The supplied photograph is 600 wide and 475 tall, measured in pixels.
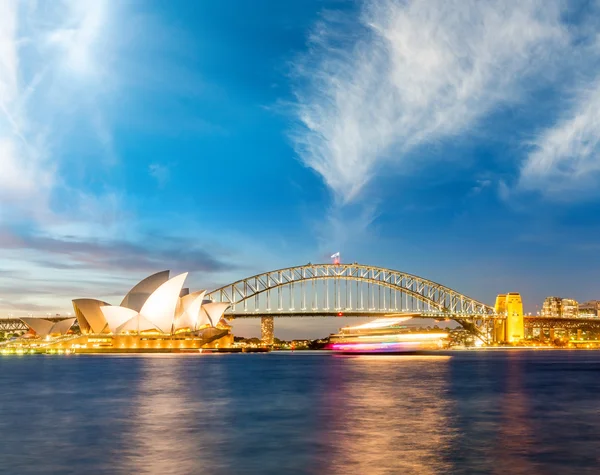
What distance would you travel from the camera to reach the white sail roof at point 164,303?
123 m

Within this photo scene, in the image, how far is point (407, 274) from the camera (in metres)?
178

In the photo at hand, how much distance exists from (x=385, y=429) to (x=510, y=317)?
6116 inches

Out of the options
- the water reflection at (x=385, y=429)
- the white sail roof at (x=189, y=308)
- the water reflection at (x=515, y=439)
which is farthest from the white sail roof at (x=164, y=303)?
the water reflection at (x=515, y=439)

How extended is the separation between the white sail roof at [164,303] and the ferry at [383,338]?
30.2 metres

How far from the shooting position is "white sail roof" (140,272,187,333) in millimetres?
123312

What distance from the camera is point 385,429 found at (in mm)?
28312

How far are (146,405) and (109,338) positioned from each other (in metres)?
105

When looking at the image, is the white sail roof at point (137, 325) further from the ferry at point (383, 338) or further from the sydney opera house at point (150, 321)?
the ferry at point (383, 338)

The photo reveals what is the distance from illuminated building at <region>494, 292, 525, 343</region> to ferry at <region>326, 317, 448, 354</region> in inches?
2479

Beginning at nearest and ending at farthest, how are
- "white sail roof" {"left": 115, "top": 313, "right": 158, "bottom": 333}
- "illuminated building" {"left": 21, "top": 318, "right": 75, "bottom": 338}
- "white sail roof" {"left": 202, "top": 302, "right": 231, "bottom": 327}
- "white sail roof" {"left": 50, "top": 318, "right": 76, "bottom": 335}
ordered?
"white sail roof" {"left": 115, "top": 313, "right": 158, "bottom": 333} → "white sail roof" {"left": 202, "top": 302, "right": 231, "bottom": 327} → "illuminated building" {"left": 21, "top": 318, "right": 75, "bottom": 338} → "white sail roof" {"left": 50, "top": 318, "right": 76, "bottom": 335}

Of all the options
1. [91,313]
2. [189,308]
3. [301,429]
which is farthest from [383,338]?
[301,429]

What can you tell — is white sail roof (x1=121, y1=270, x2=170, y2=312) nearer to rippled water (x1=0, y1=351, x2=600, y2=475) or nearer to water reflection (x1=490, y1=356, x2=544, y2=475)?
rippled water (x1=0, y1=351, x2=600, y2=475)

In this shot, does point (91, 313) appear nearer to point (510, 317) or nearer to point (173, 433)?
point (510, 317)

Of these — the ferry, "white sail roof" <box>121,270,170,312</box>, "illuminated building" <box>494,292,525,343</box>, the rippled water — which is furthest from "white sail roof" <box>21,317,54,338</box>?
the rippled water
